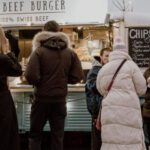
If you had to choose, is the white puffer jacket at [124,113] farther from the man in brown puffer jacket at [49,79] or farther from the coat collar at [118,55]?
the man in brown puffer jacket at [49,79]

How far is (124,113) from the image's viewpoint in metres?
5.44

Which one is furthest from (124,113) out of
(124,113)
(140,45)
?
(140,45)

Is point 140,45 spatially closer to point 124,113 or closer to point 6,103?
point 124,113

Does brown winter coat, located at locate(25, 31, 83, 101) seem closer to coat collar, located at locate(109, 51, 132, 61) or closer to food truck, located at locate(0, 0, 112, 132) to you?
coat collar, located at locate(109, 51, 132, 61)

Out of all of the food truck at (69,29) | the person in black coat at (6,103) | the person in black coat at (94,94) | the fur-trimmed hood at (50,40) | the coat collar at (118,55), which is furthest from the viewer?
the food truck at (69,29)

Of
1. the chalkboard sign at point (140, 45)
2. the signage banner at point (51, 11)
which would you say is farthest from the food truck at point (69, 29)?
the chalkboard sign at point (140, 45)

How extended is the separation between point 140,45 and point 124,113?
3413 mm

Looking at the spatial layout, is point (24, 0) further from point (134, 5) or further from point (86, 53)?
point (134, 5)

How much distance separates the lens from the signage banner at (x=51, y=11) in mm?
8719

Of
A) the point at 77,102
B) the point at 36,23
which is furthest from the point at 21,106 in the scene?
the point at 36,23

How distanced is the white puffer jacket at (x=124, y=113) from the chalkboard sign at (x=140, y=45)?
3.15m

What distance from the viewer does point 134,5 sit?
45.9ft

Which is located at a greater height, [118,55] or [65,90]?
[118,55]

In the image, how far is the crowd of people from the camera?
4977 millimetres
